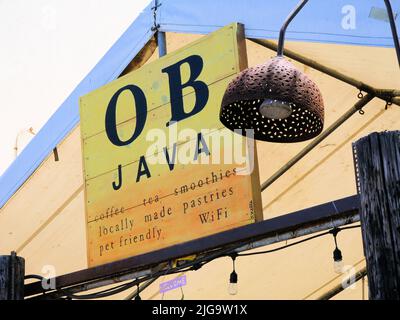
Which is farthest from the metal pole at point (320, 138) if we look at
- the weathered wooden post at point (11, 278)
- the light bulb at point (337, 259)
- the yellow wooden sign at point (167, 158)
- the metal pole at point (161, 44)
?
the weathered wooden post at point (11, 278)

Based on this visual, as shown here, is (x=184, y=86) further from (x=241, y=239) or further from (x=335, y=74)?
(x=241, y=239)

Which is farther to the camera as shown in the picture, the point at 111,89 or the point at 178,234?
the point at 111,89

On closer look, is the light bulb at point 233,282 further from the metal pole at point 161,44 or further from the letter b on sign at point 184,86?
the metal pole at point 161,44

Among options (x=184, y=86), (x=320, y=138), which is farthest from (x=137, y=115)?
(x=320, y=138)

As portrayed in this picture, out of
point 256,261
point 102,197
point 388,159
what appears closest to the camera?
point 388,159

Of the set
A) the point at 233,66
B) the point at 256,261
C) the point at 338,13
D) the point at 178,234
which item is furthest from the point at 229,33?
A: the point at 256,261

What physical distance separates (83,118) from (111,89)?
9.9 inches

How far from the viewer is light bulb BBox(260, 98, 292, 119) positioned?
11.0ft

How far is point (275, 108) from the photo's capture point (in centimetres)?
335

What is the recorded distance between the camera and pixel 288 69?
3.33 metres

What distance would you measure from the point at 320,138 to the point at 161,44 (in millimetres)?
1100

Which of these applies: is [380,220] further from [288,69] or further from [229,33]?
[229,33]

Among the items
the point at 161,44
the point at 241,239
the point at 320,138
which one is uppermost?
the point at 161,44

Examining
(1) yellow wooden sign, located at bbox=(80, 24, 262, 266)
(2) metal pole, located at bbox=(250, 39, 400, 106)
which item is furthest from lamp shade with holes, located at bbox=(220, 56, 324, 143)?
(2) metal pole, located at bbox=(250, 39, 400, 106)
